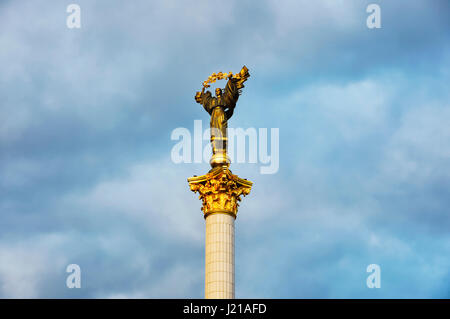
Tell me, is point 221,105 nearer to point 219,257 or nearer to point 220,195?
point 220,195

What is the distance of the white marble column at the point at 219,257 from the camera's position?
52.2 meters

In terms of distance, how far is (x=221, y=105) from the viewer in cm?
5897

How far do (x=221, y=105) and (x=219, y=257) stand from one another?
456 inches

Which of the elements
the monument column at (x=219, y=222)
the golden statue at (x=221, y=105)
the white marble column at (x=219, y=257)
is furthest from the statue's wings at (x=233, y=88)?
the white marble column at (x=219, y=257)

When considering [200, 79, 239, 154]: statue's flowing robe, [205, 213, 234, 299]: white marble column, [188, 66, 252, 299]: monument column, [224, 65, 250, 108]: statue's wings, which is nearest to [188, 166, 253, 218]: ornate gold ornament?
[188, 66, 252, 299]: monument column

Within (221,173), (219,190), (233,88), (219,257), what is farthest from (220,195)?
(233,88)

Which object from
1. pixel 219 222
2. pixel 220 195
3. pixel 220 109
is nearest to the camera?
pixel 219 222

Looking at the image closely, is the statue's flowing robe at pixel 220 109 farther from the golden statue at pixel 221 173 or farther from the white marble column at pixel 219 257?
the white marble column at pixel 219 257
